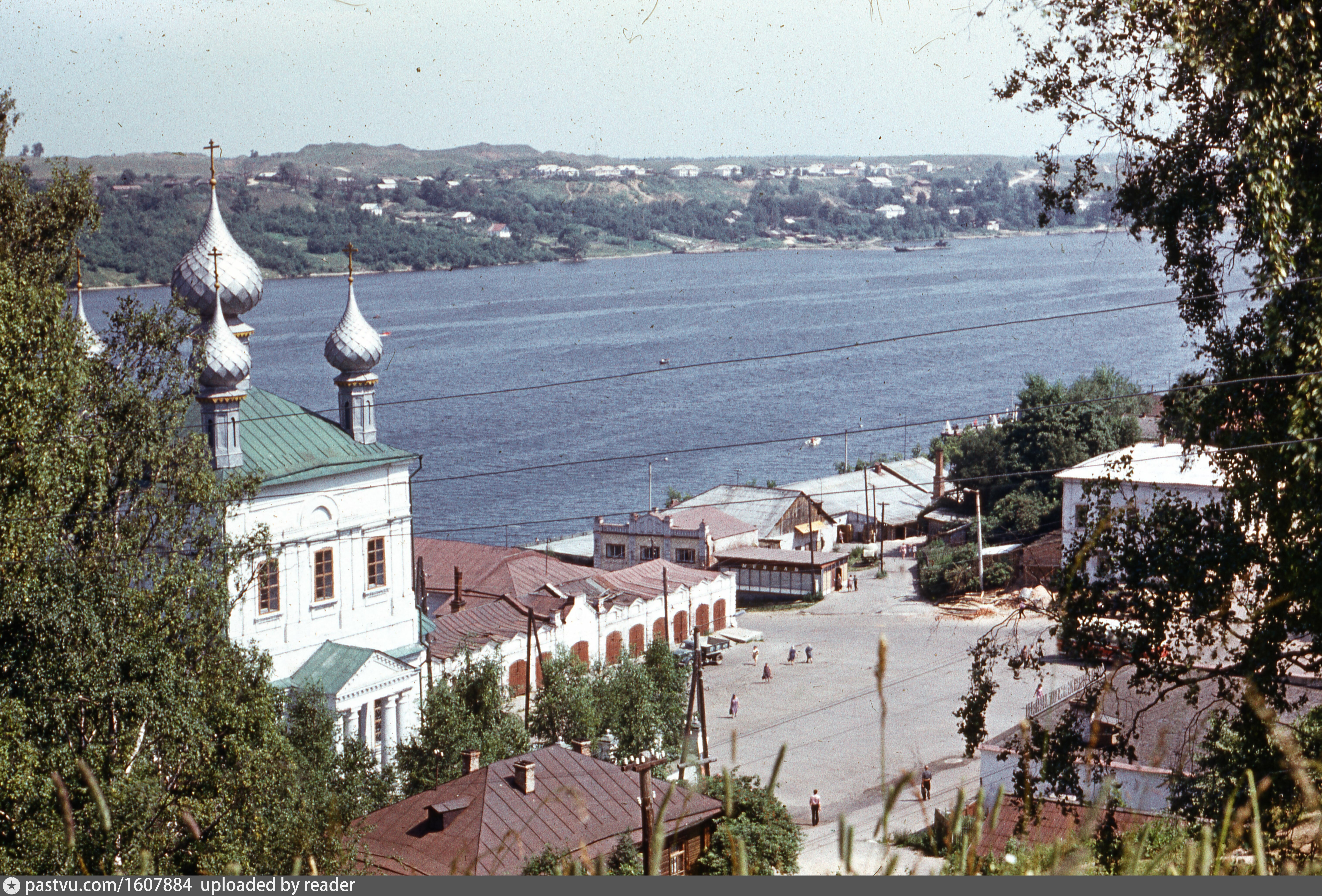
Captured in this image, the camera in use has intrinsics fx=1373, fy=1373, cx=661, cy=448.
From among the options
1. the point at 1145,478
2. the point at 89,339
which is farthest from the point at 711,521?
the point at 89,339

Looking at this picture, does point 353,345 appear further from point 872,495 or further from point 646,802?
point 872,495

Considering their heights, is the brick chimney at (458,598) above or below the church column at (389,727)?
below

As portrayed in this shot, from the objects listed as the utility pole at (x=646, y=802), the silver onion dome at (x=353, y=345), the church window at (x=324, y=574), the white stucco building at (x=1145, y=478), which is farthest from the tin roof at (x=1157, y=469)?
the utility pole at (x=646, y=802)

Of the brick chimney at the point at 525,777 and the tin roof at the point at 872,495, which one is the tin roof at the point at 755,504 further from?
the brick chimney at the point at 525,777

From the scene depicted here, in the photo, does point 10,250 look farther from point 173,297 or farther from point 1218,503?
point 1218,503

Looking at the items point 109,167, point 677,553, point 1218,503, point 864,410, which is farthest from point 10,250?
point 109,167

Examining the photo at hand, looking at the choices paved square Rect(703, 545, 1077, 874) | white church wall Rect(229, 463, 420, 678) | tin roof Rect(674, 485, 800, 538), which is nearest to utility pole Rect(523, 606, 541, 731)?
white church wall Rect(229, 463, 420, 678)
